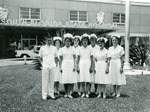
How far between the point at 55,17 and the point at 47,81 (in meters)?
25.9

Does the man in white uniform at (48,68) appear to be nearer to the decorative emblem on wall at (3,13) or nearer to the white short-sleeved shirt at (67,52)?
the white short-sleeved shirt at (67,52)

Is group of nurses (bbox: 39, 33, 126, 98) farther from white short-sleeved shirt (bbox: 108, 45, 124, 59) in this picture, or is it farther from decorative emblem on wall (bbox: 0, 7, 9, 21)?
decorative emblem on wall (bbox: 0, 7, 9, 21)

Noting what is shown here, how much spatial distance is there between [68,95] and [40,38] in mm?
25666

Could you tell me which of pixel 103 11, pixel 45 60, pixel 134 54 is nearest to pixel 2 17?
pixel 103 11

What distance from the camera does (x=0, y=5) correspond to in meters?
30.0

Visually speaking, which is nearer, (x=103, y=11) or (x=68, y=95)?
(x=68, y=95)

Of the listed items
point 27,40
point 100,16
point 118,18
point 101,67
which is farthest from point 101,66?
point 118,18

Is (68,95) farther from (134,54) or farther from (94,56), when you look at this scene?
(134,54)

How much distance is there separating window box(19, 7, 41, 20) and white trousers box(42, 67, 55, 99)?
2520 centimetres

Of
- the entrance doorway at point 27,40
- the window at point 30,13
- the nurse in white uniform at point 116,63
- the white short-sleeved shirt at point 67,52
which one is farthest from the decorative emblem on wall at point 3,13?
the nurse in white uniform at point 116,63

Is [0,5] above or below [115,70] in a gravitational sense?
above

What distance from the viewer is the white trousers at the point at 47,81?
710 cm

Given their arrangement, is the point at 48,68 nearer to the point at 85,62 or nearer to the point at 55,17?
the point at 85,62

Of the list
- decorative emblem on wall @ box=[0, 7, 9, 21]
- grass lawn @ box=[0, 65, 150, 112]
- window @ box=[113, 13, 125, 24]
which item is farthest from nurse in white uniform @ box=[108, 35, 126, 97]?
window @ box=[113, 13, 125, 24]
